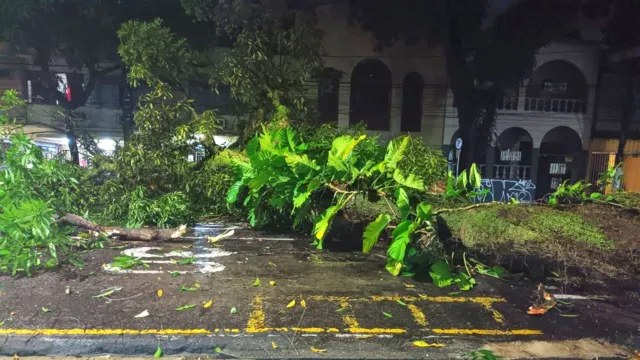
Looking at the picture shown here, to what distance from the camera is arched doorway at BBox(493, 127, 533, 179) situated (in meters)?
19.1

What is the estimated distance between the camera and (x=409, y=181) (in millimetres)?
5906

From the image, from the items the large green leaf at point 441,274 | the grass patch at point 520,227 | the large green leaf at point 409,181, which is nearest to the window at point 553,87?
the grass patch at point 520,227

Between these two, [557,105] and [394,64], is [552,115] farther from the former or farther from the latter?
[394,64]

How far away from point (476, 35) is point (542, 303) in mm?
12441

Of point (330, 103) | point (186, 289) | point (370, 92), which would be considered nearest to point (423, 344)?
point (186, 289)

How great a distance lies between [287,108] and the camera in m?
10.3

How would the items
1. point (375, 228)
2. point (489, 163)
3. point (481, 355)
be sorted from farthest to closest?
point (489, 163)
point (375, 228)
point (481, 355)

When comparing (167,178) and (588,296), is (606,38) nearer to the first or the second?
(588,296)

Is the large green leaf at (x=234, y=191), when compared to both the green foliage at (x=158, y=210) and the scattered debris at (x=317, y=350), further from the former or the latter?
the scattered debris at (x=317, y=350)

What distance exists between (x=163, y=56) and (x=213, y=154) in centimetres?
258

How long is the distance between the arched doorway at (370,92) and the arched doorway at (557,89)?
6.51m

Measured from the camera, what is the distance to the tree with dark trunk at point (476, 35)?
48.5ft

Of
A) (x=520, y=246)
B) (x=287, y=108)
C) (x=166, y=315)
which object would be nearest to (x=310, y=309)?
(x=166, y=315)

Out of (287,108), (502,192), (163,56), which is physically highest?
(163,56)
